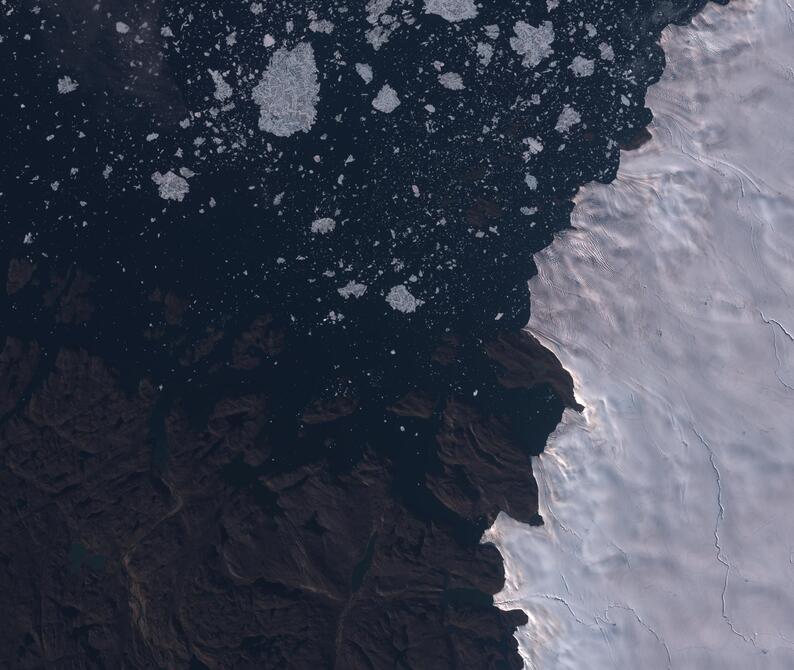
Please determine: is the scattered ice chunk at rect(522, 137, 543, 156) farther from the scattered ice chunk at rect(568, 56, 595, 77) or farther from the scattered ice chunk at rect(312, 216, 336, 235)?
the scattered ice chunk at rect(312, 216, 336, 235)

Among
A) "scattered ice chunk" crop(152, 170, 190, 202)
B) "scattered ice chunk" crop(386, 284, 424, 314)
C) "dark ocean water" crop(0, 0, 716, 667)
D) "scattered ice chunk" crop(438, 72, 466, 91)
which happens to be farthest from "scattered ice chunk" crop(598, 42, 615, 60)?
"scattered ice chunk" crop(152, 170, 190, 202)

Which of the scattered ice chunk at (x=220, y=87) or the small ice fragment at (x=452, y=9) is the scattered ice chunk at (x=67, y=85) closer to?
the scattered ice chunk at (x=220, y=87)

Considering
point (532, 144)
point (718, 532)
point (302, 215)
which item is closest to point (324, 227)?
point (302, 215)

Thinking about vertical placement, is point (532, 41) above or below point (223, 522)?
above

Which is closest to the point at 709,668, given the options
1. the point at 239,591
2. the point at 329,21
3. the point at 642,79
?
the point at 239,591

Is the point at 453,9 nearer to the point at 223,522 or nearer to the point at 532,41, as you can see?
the point at 532,41

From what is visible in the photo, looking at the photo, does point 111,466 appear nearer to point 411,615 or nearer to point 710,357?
point 411,615
